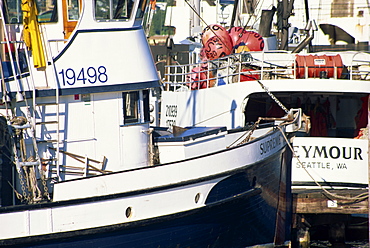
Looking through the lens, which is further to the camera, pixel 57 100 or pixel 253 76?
pixel 253 76

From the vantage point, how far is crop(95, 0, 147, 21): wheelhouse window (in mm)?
10414

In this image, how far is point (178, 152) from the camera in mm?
11305

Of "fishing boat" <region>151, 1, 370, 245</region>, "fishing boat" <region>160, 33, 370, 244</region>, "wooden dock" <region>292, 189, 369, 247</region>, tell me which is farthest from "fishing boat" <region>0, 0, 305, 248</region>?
"fishing boat" <region>151, 1, 370, 245</region>

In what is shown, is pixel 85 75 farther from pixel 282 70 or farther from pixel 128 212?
pixel 282 70

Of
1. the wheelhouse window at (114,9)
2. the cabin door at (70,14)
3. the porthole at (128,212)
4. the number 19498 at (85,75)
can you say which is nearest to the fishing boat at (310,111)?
the wheelhouse window at (114,9)

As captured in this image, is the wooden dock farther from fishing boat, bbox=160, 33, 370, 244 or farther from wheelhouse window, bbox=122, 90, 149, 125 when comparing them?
wheelhouse window, bbox=122, 90, 149, 125

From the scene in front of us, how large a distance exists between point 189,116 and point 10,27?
707cm

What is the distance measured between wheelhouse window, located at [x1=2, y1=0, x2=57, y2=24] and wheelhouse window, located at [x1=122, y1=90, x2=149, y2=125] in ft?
5.70

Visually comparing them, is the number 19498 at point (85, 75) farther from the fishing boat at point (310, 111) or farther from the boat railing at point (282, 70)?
the boat railing at point (282, 70)

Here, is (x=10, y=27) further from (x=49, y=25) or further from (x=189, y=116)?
(x=189, y=116)

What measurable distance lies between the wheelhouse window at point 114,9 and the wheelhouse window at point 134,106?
1.27 metres

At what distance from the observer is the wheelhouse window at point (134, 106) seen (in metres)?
10.8

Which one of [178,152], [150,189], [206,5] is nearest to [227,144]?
[178,152]

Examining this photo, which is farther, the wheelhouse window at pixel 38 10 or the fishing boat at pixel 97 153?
the wheelhouse window at pixel 38 10
